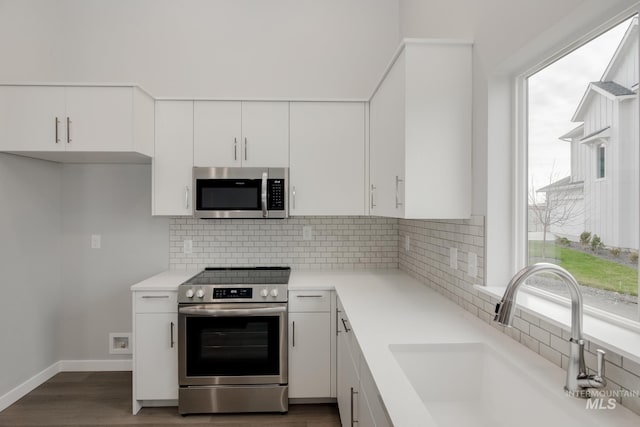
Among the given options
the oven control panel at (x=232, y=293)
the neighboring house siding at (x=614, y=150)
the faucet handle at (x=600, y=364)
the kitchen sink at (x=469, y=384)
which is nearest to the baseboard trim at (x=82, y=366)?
the oven control panel at (x=232, y=293)

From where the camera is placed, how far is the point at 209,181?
288cm

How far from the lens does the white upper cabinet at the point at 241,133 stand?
9.59 ft

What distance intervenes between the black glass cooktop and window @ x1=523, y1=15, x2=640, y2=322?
1664mm

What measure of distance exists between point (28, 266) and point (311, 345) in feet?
7.18

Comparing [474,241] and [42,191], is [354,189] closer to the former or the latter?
[474,241]

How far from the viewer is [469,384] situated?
1480 mm

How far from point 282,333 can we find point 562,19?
2.23m

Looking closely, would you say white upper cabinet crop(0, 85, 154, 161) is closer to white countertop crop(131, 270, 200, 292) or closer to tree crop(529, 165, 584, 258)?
white countertop crop(131, 270, 200, 292)

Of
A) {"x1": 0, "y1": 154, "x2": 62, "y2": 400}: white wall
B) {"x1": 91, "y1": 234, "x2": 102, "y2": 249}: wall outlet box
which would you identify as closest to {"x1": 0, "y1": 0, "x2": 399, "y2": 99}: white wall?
{"x1": 0, "y1": 154, "x2": 62, "y2": 400}: white wall

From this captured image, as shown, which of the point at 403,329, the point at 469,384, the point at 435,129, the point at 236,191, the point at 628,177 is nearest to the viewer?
the point at 628,177

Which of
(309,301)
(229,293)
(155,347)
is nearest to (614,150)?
(309,301)

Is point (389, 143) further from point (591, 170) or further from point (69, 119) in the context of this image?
point (69, 119)

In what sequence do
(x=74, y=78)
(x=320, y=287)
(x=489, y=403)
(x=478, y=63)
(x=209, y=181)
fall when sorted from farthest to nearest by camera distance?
(x=74, y=78) → (x=209, y=181) → (x=320, y=287) → (x=478, y=63) → (x=489, y=403)

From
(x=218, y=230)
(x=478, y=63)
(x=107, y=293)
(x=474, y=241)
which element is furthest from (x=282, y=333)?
(x=478, y=63)
